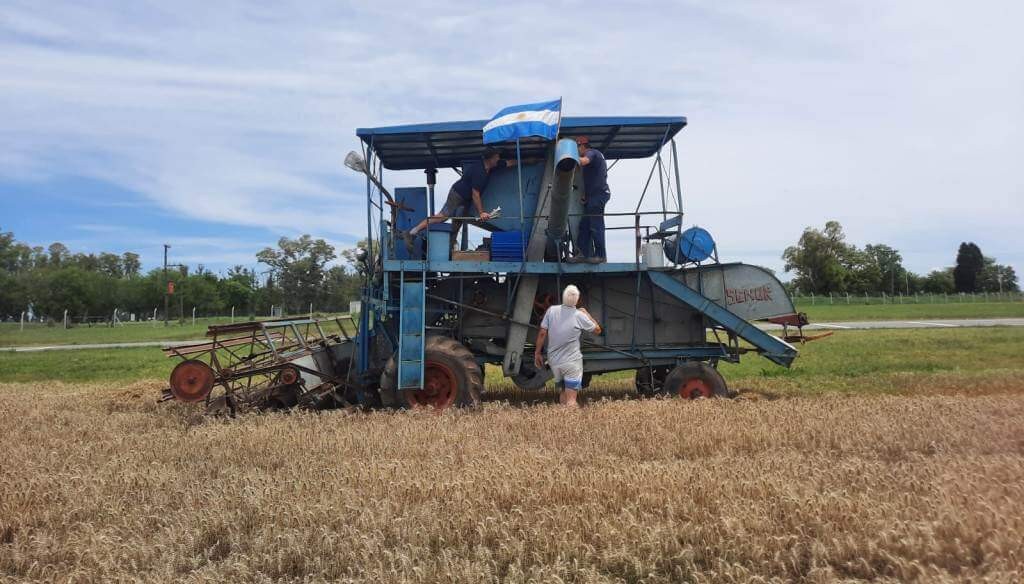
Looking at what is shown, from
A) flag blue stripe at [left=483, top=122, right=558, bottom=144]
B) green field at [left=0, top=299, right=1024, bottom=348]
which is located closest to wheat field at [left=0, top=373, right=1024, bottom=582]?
flag blue stripe at [left=483, top=122, right=558, bottom=144]

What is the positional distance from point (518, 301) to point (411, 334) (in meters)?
1.62

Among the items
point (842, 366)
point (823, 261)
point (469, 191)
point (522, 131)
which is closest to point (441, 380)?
point (469, 191)

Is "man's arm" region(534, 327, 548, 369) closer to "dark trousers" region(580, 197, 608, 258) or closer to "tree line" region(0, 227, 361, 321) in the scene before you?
"dark trousers" region(580, 197, 608, 258)

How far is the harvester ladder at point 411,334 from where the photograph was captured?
825cm

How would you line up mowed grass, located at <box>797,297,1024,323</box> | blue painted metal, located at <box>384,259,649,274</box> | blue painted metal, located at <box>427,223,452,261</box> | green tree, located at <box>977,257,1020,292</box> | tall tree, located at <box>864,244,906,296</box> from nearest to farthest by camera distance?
blue painted metal, located at <box>384,259,649,274</box> → blue painted metal, located at <box>427,223,452,261</box> → mowed grass, located at <box>797,297,1024,323</box> → green tree, located at <box>977,257,1020,292</box> → tall tree, located at <box>864,244,906,296</box>

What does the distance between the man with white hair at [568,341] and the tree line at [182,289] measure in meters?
56.7

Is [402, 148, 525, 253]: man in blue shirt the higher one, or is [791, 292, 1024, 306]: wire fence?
[402, 148, 525, 253]: man in blue shirt

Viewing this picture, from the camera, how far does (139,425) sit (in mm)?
7336

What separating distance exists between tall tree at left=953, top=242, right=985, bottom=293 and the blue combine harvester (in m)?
61.2

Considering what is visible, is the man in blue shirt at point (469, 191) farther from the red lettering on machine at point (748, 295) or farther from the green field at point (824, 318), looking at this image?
the green field at point (824, 318)

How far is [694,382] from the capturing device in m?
8.76

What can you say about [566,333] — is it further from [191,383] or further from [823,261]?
[823,261]

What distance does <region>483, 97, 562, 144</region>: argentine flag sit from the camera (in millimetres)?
8258

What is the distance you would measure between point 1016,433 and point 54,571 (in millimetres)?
6857
